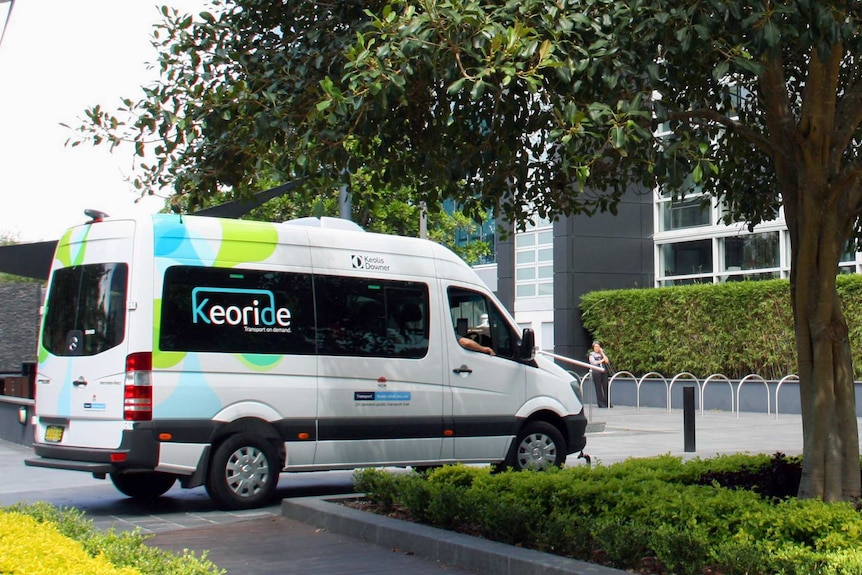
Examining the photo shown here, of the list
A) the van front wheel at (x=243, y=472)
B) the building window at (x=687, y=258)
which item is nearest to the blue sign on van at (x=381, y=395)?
the van front wheel at (x=243, y=472)

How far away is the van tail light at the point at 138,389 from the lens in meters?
9.74

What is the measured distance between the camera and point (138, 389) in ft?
32.0

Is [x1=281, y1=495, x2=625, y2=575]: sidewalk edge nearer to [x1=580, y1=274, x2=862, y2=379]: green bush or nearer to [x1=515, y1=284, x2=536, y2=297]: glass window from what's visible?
[x1=580, y1=274, x2=862, y2=379]: green bush

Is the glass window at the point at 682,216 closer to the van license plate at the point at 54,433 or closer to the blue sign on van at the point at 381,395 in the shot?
the blue sign on van at the point at 381,395

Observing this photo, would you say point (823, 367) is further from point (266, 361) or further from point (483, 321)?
point (266, 361)

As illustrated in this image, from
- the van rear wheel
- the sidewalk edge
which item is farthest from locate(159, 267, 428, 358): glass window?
the van rear wheel

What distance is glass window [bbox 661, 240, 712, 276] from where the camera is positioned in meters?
26.9

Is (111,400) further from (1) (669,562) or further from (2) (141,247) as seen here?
(1) (669,562)

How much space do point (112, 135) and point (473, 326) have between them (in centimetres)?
469

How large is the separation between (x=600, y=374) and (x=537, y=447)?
526 inches

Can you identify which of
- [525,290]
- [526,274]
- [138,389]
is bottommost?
[138,389]

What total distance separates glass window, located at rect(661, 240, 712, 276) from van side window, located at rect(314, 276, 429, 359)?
16570 millimetres

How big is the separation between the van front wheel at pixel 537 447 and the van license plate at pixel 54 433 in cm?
452

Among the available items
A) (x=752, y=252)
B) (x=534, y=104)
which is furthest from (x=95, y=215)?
(x=752, y=252)
